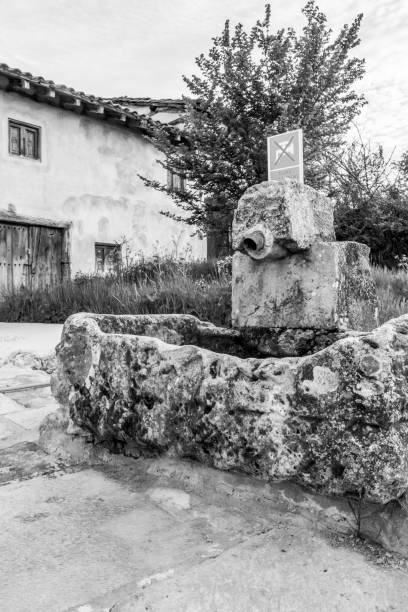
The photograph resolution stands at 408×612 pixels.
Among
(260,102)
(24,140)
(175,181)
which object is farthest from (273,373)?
(175,181)

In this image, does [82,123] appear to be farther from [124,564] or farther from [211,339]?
[124,564]

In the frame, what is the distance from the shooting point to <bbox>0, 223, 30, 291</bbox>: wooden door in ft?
30.3

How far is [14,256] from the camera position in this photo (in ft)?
30.9

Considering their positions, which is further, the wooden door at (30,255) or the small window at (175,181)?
the small window at (175,181)

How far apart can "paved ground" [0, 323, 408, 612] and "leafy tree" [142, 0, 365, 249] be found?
660 centimetres

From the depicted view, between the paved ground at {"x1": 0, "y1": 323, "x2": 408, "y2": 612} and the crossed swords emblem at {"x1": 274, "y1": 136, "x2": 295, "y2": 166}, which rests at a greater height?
the crossed swords emblem at {"x1": 274, "y1": 136, "x2": 295, "y2": 166}

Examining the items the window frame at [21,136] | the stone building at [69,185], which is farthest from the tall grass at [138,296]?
the window frame at [21,136]

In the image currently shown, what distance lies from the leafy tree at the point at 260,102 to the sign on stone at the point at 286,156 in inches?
203

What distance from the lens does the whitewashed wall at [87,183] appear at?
9.34 metres

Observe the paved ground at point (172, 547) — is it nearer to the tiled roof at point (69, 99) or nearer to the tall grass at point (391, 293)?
the tall grass at point (391, 293)

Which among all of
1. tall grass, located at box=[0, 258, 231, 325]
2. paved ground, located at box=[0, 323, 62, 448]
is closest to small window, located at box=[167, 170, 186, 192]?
tall grass, located at box=[0, 258, 231, 325]

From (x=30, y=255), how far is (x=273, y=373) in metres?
8.88

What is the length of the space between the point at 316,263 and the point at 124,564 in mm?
1447

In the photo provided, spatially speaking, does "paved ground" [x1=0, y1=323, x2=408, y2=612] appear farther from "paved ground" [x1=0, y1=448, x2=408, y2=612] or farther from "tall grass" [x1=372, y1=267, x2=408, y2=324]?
"tall grass" [x1=372, y1=267, x2=408, y2=324]
